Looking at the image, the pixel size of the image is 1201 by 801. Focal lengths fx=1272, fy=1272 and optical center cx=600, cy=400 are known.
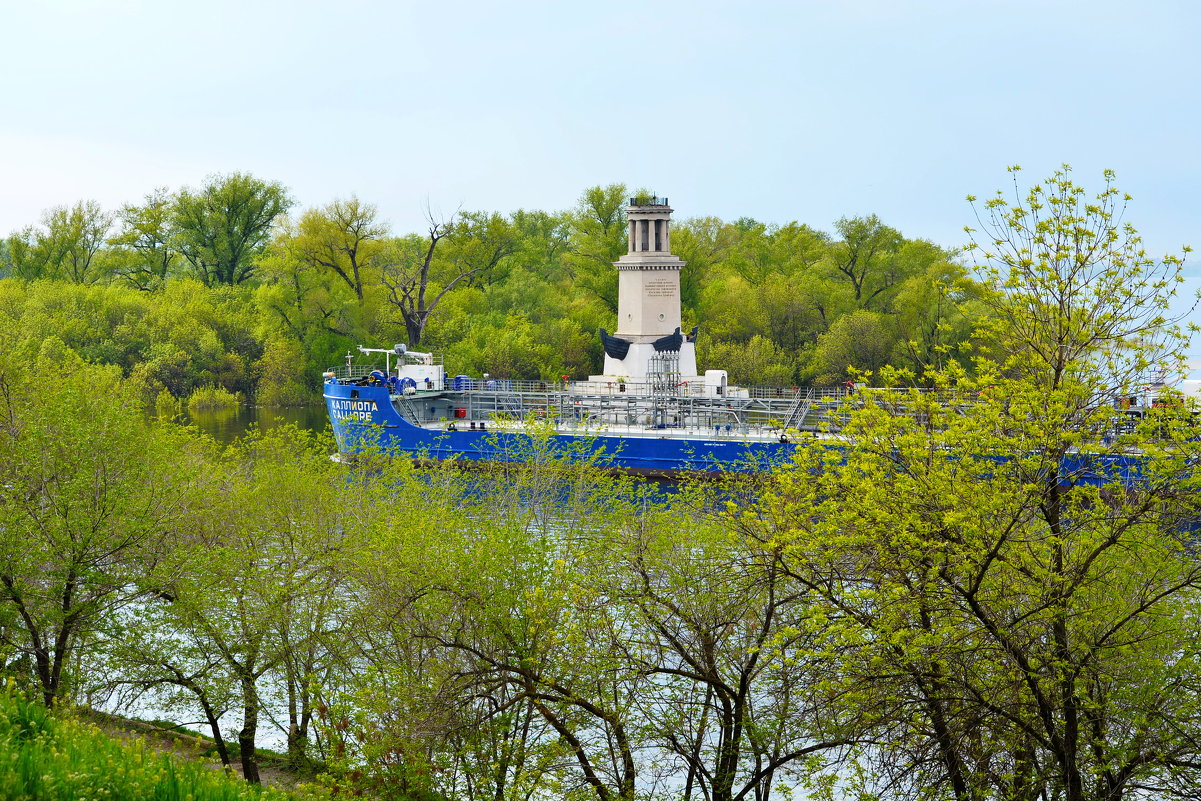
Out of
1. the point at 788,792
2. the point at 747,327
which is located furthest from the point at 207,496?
the point at 747,327

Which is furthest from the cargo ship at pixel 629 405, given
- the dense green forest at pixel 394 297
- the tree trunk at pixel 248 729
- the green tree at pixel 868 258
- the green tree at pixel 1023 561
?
the green tree at pixel 1023 561

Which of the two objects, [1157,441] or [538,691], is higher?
[1157,441]

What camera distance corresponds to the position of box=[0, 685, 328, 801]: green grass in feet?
35.1

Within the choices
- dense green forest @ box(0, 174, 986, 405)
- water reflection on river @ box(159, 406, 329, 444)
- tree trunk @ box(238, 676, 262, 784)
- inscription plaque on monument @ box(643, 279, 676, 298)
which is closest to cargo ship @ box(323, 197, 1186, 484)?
inscription plaque on monument @ box(643, 279, 676, 298)

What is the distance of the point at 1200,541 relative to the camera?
48.8 feet

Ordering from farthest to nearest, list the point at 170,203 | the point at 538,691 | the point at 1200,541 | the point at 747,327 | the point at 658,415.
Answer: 1. the point at 170,203
2. the point at 747,327
3. the point at 658,415
4. the point at 538,691
5. the point at 1200,541

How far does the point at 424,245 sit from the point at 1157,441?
3377 inches

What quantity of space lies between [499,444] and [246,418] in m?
23.9

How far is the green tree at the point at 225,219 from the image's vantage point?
3226 inches

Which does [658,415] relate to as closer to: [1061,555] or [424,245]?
[1061,555]

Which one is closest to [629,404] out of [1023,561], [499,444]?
[499,444]

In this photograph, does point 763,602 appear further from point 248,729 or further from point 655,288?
point 655,288

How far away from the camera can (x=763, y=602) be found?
16.8 metres

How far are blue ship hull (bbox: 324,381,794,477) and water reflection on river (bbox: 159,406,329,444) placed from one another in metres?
7.24
